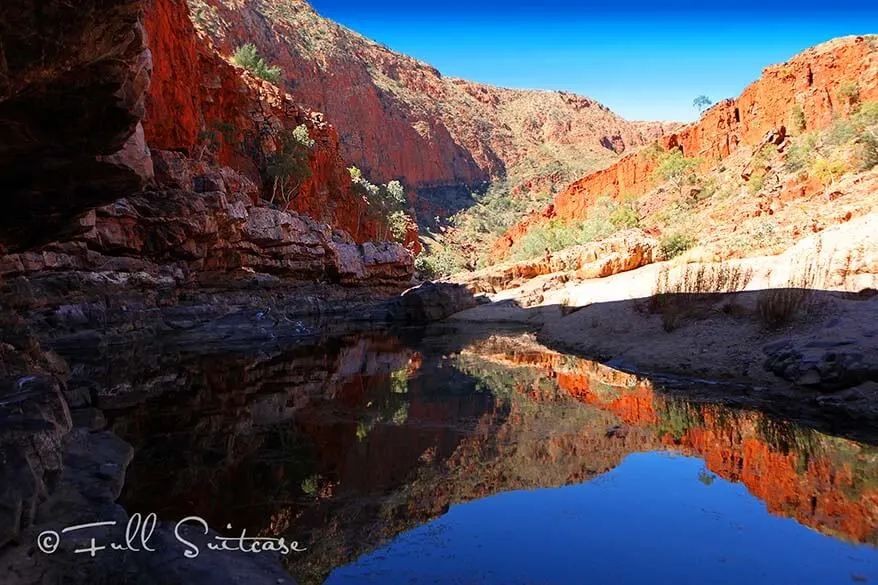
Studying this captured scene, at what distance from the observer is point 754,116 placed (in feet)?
192

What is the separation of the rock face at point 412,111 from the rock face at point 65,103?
60.1m

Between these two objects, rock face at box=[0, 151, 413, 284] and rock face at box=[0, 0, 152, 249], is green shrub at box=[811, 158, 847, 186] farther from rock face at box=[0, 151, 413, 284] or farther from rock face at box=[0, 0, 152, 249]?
rock face at box=[0, 0, 152, 249]

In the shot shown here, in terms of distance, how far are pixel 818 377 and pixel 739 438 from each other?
2698 millimetres

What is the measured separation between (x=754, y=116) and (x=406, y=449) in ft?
216

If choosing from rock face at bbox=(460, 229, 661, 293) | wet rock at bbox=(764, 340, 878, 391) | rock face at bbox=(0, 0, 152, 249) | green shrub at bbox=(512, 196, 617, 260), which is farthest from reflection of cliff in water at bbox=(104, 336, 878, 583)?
green shrub at bbox=(512, 196, 617, 260)

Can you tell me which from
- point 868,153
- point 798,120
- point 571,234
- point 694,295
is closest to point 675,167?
point 798,120

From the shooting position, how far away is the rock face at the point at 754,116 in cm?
4803

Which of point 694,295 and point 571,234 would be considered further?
point 571,234

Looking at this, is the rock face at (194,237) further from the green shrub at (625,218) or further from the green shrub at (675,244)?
the green shrub at (625,218)

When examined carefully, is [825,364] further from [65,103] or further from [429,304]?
[429,304]

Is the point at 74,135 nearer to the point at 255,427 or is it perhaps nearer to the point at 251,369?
the point at 255,427

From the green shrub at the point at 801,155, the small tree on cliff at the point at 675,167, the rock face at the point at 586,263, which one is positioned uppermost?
the small tree on cliff at the point at 675,167

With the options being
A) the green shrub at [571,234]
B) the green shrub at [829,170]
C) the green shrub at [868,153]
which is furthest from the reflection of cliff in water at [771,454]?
the green shrub at [571,234]

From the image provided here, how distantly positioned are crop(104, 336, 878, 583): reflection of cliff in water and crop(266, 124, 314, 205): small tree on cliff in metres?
32.1
